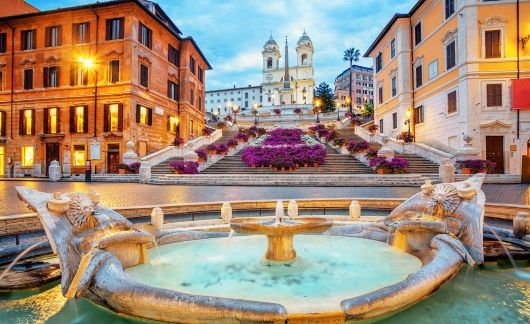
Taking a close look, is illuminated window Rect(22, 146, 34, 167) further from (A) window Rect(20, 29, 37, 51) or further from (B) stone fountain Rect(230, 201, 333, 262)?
(B) stone fountain Rect(230, 201, 333, 262)

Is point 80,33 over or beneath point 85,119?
over

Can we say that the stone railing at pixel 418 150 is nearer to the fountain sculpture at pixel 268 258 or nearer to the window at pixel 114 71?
the fountain sculpture at pixel 268 258

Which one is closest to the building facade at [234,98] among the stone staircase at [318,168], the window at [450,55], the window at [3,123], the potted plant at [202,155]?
the window at [3,123]

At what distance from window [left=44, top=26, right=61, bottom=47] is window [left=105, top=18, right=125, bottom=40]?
511cm

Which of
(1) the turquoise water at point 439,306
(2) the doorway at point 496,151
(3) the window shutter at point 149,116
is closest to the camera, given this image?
(1) the turquoise water at point 439,306

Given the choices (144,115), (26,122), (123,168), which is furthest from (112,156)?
(26,122)

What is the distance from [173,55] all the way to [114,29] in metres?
7.85

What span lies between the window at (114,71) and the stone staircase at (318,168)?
13.3 meters

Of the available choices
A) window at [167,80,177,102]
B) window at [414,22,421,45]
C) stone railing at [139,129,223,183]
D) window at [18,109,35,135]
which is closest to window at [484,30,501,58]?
window at [414,22,421,45]

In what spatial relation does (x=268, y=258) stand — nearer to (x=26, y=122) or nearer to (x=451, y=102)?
(x=451, y=102)

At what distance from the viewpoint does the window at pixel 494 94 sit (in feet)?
72.6

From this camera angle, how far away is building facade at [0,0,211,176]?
28.9 m

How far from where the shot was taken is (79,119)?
29.9 m

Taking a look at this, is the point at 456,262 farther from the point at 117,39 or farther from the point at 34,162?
the point at 34,162
